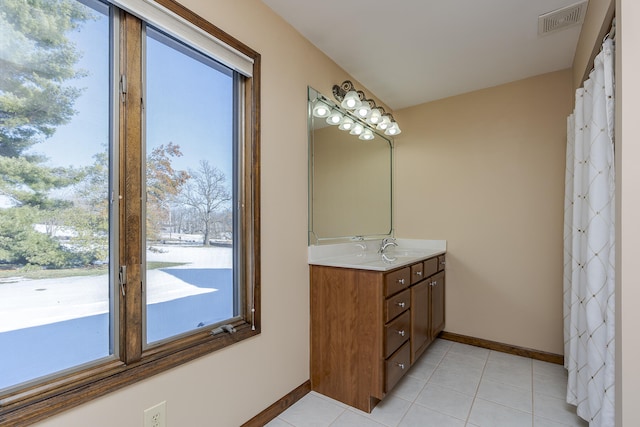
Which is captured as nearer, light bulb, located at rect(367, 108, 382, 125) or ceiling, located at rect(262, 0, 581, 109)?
ceiling, located at rect(262, 0, 581, 109)

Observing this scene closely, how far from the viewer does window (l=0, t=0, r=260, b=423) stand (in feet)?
3.23

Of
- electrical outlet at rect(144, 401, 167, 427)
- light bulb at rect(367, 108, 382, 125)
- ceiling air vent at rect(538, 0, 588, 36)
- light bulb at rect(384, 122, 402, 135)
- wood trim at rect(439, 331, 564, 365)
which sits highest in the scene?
ceiling air vent at rect(538, 0, 588, 36)

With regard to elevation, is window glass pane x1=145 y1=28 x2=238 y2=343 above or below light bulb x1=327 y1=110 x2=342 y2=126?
below

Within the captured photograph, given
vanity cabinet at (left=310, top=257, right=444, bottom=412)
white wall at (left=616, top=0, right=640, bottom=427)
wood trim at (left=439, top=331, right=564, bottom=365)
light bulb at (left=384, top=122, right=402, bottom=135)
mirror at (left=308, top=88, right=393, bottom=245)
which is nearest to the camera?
white wall at (left=616, top=0, right=640, bottom=427)

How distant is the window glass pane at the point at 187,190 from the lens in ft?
4.35

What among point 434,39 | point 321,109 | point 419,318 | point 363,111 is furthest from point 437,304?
point 434,39

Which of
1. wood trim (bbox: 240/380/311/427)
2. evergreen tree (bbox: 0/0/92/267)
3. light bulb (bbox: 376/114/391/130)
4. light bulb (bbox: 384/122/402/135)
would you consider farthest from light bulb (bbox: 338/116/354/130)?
wood trim (bbox: 240/380/311/427)

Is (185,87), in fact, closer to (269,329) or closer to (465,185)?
(269,329)

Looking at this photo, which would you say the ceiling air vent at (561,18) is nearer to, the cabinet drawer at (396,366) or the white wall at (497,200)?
the white wall at (497,200)

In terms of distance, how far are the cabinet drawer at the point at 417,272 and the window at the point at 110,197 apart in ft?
3.90

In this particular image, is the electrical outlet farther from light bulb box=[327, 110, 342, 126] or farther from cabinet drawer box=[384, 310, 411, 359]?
light bulb box=[327, 110, 342, 126]

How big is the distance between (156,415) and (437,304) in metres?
2.23

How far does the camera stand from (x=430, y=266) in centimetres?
257

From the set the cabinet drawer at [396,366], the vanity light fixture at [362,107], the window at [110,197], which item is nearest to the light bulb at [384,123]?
the vanity light fixture at [362,107]
